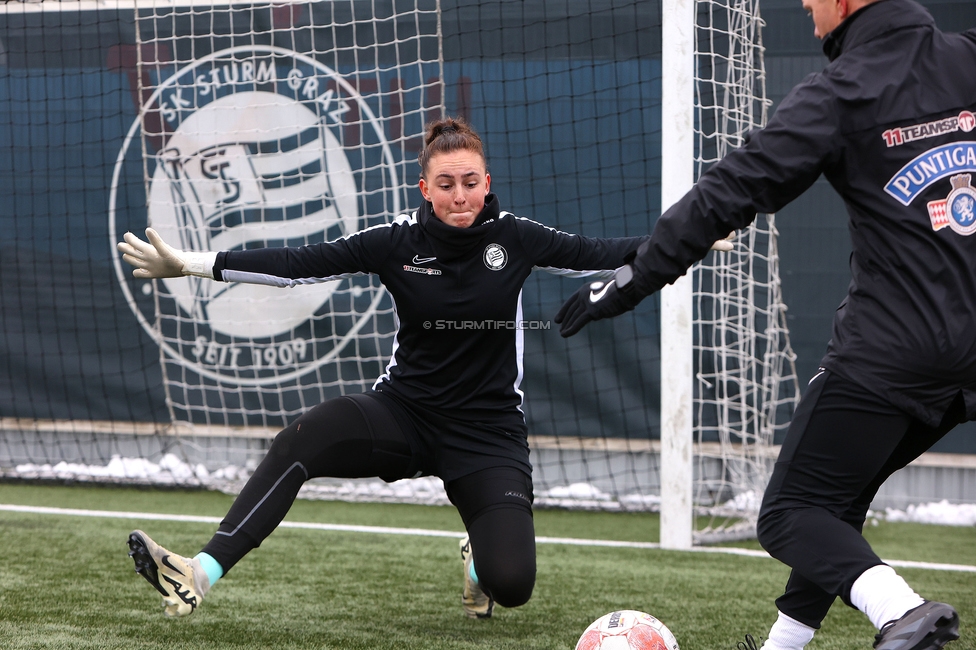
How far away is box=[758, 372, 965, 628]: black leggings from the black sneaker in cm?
17

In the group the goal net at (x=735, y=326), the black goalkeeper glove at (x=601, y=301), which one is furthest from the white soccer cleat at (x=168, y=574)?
the goal net at (x=735, y=326)

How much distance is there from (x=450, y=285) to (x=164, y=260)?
0.92 m

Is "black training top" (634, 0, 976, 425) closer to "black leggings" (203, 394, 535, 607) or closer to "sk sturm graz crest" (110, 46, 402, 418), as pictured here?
"black leggings" (203, 394, 535, 607)

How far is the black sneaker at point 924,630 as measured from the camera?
1814mm

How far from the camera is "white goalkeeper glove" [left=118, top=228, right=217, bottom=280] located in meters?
3.05

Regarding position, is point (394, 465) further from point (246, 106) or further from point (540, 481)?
point (246, 106)

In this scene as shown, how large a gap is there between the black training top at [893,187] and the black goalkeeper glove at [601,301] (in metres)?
0.04

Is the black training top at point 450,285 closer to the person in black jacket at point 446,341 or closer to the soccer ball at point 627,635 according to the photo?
the person in black jacket at point 446,341

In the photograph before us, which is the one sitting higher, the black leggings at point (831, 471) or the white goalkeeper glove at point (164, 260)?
the white goalkeeper glove at point (164, 260)

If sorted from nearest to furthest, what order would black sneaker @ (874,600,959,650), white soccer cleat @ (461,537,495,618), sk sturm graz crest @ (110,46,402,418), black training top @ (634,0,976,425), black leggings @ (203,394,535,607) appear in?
black sneaker @ (874,600,959,650) → black training top @ (634,0,976,425) → black leggings @ (203,394,535,607) → white soccer cleat @ (461,537,495,618) → sk sturm graz crest @ (110,46,402,418)

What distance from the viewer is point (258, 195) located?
6.21m

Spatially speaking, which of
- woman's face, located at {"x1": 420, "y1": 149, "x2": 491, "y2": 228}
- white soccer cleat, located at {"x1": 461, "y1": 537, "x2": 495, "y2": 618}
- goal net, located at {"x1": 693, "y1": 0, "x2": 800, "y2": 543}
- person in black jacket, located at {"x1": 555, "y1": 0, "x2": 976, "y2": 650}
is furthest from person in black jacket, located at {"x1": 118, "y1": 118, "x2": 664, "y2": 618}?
goal net, located at {"x1": 693, "y1": 0, "x2": 800, "y2": 543}

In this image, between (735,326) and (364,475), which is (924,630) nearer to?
(364,475)

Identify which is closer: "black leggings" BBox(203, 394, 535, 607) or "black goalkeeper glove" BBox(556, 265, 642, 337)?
"black goalkeeper glove" BBox(556, 265, 642, 337)
